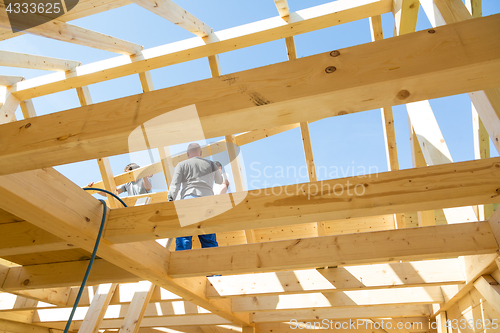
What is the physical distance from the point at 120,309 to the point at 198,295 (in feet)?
4.76

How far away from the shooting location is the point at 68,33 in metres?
2.63

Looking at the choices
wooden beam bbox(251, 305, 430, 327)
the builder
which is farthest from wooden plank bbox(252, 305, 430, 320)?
the builder

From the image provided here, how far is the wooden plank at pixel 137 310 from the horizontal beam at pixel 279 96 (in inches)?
70.7

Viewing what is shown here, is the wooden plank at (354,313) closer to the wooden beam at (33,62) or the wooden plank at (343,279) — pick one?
the wooden plank at (343,279)

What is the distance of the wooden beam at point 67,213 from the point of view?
55.4 inches

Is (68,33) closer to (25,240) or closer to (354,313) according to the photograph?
(25,240)

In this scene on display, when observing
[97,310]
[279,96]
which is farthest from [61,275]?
[279,96]

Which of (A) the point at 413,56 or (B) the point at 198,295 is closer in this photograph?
(A) the point at 413,56

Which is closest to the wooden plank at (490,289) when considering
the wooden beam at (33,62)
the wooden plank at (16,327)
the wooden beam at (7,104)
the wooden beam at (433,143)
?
the wooden beam at (433,143)

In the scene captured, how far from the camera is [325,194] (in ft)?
5.10

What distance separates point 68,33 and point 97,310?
6.53 ft

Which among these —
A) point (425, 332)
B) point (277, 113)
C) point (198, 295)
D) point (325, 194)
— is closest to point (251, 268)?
point (198, 295)

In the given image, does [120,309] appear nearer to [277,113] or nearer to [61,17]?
[61,17]

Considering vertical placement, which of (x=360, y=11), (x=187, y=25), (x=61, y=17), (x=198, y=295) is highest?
(x=360, y=11)
